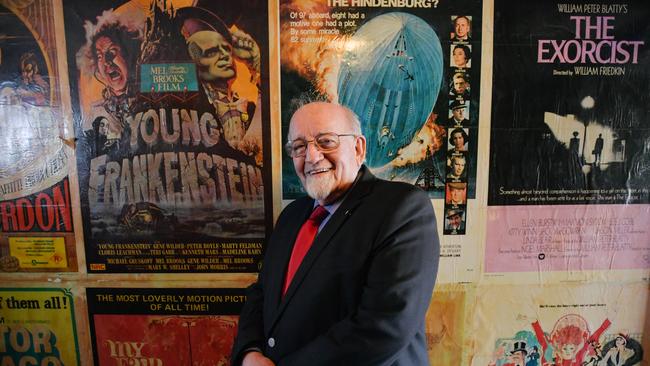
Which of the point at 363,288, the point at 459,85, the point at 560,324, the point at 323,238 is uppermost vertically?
the point at 459,85

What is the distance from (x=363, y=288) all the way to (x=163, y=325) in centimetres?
94

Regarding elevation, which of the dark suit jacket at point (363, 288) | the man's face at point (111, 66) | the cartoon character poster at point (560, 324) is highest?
the man's face at point (111, 66)

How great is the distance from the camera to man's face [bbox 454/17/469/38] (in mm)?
1255

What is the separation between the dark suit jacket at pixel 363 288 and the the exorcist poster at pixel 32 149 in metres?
0.95

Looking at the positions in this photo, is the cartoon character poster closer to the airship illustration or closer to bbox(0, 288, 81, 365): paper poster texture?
the airship illustration

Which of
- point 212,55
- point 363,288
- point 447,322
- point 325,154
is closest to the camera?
point 363,288

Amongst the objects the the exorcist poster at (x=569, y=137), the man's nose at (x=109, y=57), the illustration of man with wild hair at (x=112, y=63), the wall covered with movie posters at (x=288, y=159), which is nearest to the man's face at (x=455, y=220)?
the wall covered with movie posters at (x=288, y=159)

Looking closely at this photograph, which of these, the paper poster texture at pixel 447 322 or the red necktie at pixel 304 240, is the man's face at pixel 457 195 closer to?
the paper poster texture at pixel 447 322

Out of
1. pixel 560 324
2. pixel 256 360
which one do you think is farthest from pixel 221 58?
pixel 560 324

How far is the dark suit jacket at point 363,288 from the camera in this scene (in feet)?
2.69

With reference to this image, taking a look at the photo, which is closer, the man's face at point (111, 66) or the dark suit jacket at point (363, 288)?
the dark suit jacket at point (363, 288)

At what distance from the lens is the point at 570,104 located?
1.30 meters

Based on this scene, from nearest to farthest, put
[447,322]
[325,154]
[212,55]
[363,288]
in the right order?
[363,288]
[325,154]
[212,55]
[447,322]

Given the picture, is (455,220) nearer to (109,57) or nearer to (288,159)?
(288,159)
